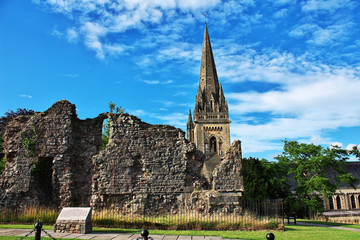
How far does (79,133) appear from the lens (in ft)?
42.4

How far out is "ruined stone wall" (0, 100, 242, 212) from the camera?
11914 millimetres

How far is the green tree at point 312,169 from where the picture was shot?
2533cm

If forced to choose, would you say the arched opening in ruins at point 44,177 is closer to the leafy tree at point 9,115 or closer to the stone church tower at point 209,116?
the leafy tree at point 9,115

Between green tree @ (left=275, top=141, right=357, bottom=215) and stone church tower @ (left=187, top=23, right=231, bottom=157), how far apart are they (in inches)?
1017

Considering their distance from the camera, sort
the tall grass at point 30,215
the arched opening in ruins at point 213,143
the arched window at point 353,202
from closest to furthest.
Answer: the tall grass at point 30,215
the arched window at point 353,202
the arched opening in ruins at point 213,143

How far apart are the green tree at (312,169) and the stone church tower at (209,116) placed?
2583 centimetres

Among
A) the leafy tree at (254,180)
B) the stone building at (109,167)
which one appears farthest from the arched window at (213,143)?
the stone building at (109,167)

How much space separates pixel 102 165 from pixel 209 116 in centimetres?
4726

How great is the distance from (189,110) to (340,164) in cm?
4073

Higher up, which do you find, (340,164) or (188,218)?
(340,164)

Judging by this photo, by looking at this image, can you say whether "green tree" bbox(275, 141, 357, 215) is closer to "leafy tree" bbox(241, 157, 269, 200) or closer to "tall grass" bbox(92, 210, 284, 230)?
"leafy tree" bbox(241, 157, 269, 200)

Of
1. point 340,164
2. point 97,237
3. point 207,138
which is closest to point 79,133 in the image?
point 97,237

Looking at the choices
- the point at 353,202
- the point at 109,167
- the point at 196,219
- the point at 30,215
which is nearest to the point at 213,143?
the point at 353,202

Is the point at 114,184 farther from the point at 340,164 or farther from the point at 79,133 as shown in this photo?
the point at 340,164
